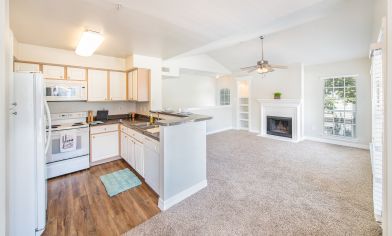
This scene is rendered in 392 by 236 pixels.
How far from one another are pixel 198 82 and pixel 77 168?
→ 5.78 meters

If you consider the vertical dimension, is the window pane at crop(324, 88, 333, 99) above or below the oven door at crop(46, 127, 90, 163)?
above

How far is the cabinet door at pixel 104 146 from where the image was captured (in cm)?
351

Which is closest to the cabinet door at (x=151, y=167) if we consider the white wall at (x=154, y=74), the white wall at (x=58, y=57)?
the white wall at (x=154, y=74)

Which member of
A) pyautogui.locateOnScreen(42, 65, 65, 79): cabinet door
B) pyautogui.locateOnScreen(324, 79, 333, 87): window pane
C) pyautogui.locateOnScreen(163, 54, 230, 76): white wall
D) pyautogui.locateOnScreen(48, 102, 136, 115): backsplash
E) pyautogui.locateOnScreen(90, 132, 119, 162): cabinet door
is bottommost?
pyautogui.locateOnScreen(90, 132, 119, 162): cabinet door

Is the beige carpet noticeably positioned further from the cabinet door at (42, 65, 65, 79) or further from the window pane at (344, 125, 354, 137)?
the cabinet door at (42, 65, 65, 79)

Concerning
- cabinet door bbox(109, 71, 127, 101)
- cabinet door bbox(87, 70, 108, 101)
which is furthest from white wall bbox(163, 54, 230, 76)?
cabinet door bbox(87, 70, 108, 101)

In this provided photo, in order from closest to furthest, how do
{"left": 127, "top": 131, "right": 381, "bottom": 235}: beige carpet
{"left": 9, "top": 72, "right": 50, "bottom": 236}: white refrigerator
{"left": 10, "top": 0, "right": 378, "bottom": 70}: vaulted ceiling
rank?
{"left": 9, "top": 72, "right": 50, "bottom": 236}: white refrigerator < {"left": 127, "top": 131, "right": 381, "bottom": 235}: beige carpet < {"left": 10, "top": 0, "right": 378, "bottom": 70}: vaulted ceiling

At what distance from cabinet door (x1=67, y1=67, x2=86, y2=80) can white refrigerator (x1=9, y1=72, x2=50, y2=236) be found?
202cm

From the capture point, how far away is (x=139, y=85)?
402 cm

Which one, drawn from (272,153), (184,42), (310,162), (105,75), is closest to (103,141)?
(105,75)

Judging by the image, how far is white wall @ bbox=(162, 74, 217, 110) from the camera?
6734 millimetres

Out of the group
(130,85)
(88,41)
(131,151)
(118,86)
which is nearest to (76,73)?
(118,86)

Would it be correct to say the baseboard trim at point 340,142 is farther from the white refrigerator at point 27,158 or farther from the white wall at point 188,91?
the white refrigerator at point 27,158

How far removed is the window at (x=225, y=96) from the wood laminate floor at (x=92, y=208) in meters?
6.16
